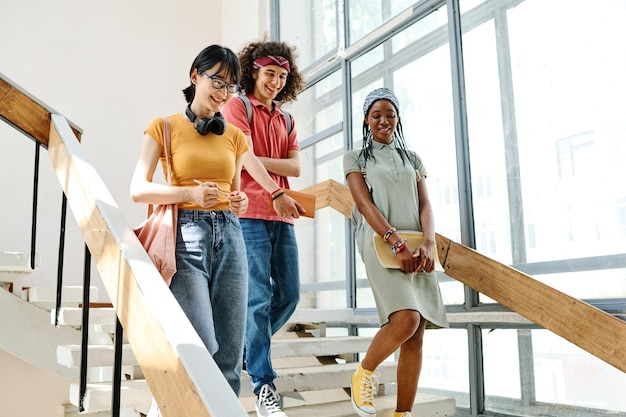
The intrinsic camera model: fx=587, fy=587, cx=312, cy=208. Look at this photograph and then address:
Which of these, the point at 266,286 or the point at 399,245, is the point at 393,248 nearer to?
the point at 399,245

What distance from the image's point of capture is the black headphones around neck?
63.4 inches

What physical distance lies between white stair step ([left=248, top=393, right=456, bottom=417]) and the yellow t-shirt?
0.97 m

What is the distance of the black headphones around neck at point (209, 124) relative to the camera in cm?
161

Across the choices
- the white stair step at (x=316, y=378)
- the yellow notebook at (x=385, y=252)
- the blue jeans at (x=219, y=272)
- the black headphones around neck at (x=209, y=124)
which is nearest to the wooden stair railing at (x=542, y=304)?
the yellow notebook at (x=385, y=252)

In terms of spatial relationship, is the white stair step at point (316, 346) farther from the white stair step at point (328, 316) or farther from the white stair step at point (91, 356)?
the white stair step at point (91, 356)

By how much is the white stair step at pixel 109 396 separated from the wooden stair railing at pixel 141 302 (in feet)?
2.22

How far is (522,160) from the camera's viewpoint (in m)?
2.86

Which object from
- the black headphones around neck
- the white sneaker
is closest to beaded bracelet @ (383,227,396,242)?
the white sneaker

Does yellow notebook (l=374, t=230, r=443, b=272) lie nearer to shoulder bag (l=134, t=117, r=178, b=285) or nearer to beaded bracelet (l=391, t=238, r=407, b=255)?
Answer: beaded bracelet (l=391, t=238, r=407, b=255)

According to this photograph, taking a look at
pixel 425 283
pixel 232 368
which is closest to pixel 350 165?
pixel 425 283

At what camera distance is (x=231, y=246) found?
1.59 meters

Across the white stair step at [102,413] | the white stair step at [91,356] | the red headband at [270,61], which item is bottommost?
the white stair step at [102,413]

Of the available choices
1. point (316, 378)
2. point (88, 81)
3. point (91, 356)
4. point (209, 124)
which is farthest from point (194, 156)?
point (88, 81)

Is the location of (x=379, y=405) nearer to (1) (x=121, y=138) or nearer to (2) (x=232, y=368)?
(2) (x=232, y=368)
